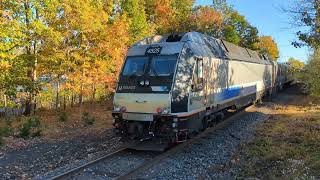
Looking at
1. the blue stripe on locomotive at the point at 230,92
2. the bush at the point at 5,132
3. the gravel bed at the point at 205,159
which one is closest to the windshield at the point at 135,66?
the gravel bed at the point at 205,159

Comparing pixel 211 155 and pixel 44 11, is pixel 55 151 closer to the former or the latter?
pixel 211 155

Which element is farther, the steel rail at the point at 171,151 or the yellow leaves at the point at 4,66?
the yellow leaves at the point at 4,66

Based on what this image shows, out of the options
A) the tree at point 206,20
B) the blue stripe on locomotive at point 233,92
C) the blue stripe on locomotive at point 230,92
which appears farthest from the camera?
the tree at point 206,20

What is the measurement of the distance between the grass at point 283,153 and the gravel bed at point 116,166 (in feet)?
8.43

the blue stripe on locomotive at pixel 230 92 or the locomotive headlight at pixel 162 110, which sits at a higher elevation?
the blue stripe on locomotive at pixel 230 92

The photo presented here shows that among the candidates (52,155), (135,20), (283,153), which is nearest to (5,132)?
(52,155)

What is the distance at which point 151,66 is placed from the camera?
11.3 metres

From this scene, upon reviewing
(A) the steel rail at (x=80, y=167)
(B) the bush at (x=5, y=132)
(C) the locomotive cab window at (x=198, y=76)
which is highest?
(C) the locomotive cab window at (x=198, y=76)

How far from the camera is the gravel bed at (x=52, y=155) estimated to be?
8.94m

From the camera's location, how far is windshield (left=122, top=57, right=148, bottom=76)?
11445 mm

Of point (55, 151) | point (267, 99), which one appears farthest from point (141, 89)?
point (267, 99)

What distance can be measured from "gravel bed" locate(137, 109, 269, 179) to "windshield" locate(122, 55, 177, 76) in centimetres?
235

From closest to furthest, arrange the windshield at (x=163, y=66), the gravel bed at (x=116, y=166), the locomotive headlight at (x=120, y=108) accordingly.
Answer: the gravel bed at (x=116, y=166) < the windshield at (x=163, y=66) < the locomotive headlight at (x=120, y=108)

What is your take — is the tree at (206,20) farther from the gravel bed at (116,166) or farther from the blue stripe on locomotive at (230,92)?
the gravel bed at (116,166)
